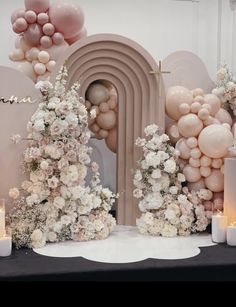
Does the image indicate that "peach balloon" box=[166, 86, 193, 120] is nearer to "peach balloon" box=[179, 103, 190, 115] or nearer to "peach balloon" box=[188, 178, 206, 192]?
"peach balloon" box=[179, 103, 190, 115]

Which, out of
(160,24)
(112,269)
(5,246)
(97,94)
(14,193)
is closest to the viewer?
(112,269)

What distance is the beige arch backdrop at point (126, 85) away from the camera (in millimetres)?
2791

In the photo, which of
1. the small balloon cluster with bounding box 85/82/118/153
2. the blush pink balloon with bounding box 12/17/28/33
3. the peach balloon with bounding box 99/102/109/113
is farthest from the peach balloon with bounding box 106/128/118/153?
the blush pink balloon with bounding box 12/17/28/33

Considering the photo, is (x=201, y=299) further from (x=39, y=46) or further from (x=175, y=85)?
(x=39, y=46)

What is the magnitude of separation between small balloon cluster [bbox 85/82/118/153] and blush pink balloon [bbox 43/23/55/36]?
423 millimetres

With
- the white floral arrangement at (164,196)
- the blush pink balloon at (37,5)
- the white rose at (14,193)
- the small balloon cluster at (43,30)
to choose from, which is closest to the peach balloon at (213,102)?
the white floral arrangement at (164,196)

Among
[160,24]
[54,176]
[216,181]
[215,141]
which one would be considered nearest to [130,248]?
[54,176]

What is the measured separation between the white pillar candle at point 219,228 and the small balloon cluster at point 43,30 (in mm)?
1324

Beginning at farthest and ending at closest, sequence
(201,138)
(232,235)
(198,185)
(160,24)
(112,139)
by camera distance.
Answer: (160,24), (112,139), (198,185), (201,138), (232,235)

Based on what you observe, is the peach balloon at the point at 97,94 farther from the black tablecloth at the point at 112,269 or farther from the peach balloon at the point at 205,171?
the black tablecloth at the point at 112,269

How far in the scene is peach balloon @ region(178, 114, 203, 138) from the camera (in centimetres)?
273

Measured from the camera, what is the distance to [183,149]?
9.16 feet

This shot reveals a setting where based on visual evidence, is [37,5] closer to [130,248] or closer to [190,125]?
[190,125]

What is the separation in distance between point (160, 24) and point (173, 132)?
1.79 meters
